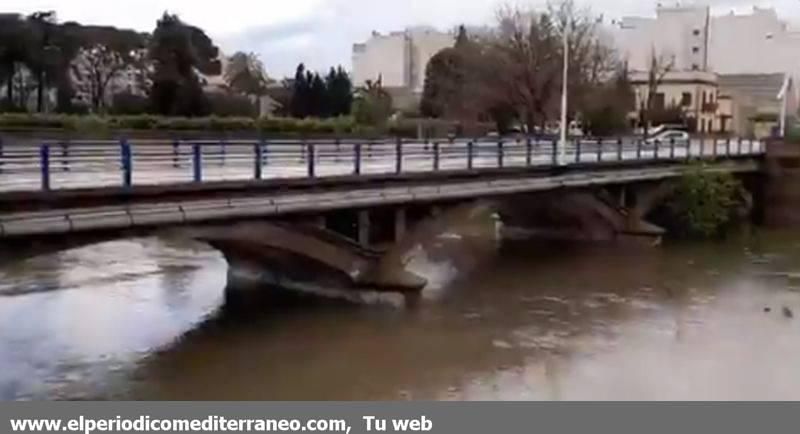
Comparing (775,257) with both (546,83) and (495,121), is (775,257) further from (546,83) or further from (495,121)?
(495,121)

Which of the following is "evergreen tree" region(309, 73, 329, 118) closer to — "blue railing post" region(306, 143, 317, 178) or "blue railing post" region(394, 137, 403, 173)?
"blue railing post" region(394, 137, 403, 173)

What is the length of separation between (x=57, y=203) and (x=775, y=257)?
24.9 m

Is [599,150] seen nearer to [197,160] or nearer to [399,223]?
[399,223]

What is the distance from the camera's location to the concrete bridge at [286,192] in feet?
52.2

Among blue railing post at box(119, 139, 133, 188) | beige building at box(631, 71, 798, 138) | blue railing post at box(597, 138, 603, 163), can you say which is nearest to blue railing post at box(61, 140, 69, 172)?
blue railing post at box(119, 139, 133, 188)

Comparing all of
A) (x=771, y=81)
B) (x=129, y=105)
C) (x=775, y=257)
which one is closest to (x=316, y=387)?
(x=775, y=257)

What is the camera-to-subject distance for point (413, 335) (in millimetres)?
20562

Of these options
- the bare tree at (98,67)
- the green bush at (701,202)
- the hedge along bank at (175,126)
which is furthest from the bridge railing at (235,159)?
the bare tree at (98,67)

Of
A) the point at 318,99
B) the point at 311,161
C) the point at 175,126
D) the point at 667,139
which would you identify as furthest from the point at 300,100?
the point at 311,161

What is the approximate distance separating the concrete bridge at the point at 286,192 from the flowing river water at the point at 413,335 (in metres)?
1.28

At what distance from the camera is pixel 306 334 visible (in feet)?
67.0

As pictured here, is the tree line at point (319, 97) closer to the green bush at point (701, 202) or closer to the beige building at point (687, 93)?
the beige building at point (687, 93)

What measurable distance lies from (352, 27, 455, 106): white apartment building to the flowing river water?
69.9 metres

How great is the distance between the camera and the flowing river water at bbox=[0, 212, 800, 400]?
16.8 meters
